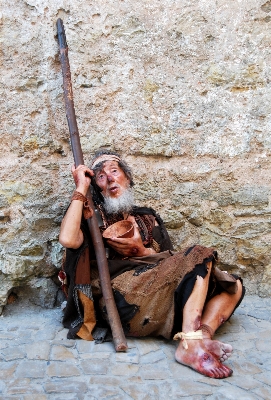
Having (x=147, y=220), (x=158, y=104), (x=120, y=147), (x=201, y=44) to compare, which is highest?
(x=201, y=44)

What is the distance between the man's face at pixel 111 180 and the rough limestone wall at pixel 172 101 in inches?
12.2

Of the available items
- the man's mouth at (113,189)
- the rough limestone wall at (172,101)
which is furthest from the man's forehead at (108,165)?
the rough limestone wall at (172,101)

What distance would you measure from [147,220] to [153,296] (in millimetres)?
581

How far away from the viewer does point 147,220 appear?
2779mm

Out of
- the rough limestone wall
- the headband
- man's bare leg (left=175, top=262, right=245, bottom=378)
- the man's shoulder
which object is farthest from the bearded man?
the rough limestone wall

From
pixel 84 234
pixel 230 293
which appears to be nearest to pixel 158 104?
pixel 84 234

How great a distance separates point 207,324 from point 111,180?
103 cm

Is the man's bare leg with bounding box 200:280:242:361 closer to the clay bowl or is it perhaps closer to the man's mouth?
the clay bowl

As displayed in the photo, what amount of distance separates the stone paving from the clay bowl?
593mm

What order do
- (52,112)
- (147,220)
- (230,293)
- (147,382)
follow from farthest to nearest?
(52,112) < (147,220) < (230,293) < (147,382)

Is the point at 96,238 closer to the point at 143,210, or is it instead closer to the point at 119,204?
the point at 119,204

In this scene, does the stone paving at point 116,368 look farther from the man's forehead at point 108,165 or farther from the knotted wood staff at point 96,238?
the man's forehead at point 108,165

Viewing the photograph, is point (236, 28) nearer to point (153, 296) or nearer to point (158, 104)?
point (158, 104)

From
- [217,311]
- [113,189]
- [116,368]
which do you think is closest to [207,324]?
[217,311]
